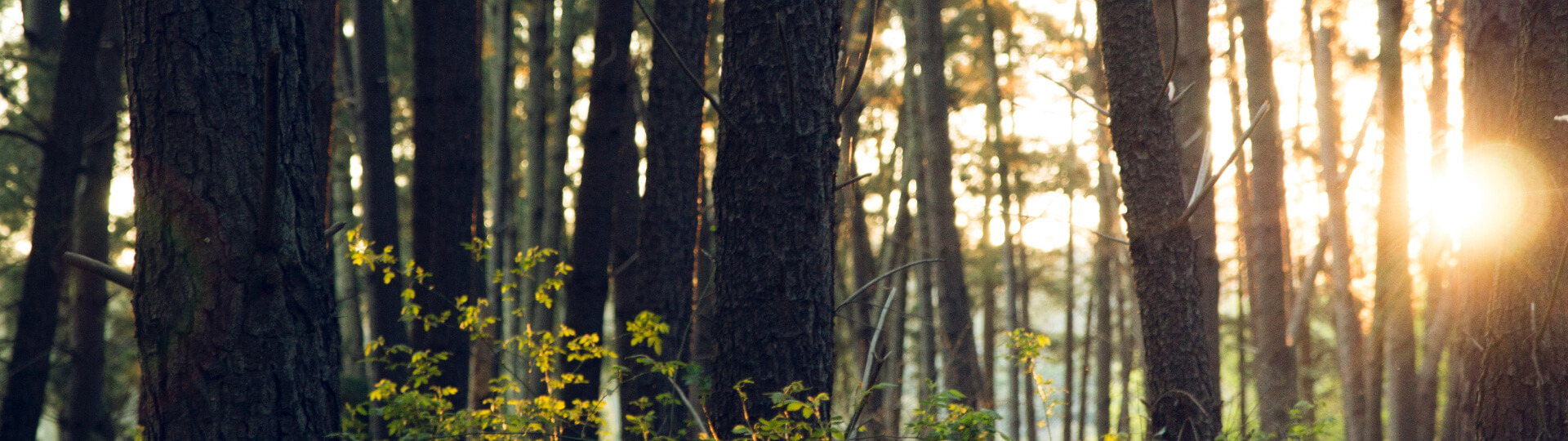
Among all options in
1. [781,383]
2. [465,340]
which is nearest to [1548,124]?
[781,383]

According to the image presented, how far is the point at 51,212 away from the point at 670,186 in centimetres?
526

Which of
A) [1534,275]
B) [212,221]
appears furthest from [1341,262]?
[212,221]

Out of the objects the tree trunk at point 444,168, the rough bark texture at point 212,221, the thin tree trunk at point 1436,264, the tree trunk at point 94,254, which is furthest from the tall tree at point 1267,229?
the tree trunk at point 94,254

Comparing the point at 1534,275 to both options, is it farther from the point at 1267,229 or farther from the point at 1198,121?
the point at 1267,229

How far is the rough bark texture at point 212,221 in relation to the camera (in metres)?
2.94

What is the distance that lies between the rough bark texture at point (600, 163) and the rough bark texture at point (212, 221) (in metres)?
3.91

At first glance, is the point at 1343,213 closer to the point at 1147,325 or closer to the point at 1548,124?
the point at 1548,124

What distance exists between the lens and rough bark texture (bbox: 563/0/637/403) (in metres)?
7.08

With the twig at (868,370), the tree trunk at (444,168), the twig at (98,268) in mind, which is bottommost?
the twig at (868,370)

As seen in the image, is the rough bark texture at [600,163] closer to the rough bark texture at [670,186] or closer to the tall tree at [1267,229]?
the rough bark texture at [670,186]

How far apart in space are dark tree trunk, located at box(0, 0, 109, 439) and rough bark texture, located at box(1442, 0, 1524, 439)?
979 cm

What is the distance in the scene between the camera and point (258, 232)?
299cm

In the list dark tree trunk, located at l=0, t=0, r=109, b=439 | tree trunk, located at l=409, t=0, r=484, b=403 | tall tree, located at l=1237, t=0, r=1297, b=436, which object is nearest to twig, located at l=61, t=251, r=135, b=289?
tree trunk, located at l=409, t=0, r=484, b=403

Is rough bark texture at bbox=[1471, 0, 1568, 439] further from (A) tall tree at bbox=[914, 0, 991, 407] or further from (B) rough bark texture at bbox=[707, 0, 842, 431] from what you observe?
(A) tall tree at bbox=[914, 0, 991, 407]
